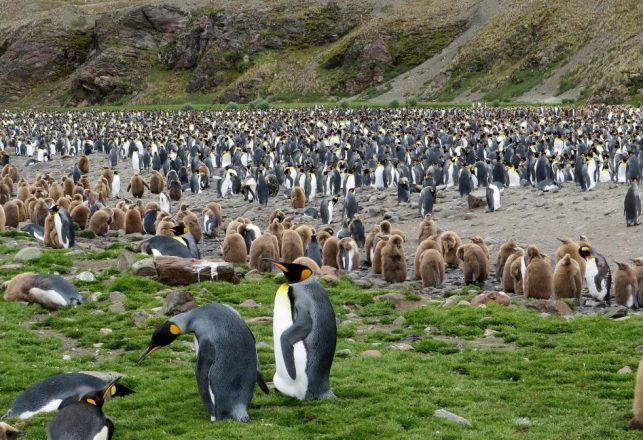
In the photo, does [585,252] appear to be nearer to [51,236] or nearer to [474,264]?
[474,264]

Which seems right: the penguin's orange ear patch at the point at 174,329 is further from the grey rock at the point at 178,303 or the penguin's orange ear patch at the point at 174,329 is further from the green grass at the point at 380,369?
the grey rock at the point at 178,303

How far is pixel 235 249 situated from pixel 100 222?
4.87 m

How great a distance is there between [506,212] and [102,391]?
1515cm

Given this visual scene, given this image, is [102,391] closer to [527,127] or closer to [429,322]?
[429,322]

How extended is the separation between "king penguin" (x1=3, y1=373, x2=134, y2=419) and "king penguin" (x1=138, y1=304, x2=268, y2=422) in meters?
0.65

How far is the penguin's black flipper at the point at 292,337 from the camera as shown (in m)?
6.80

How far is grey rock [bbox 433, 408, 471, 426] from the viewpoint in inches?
255

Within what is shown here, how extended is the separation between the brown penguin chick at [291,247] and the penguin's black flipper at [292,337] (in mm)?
7495

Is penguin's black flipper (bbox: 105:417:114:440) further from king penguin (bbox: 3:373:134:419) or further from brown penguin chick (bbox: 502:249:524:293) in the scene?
brown penguin chick (bbox: 502:249:524:293)

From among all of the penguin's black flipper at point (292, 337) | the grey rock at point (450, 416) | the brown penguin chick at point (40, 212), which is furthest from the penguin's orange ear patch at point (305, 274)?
the brown penguin chick at point (40, 212)

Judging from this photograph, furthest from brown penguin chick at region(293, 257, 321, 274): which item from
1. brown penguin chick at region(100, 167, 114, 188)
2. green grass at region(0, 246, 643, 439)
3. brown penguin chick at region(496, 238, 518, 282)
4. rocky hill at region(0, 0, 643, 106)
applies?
rocky hill at region(0, 0, 643, 106)

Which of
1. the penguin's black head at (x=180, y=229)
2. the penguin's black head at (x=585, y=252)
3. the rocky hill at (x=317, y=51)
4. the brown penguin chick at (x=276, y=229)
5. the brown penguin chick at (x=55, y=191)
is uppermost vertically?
the rocky hill at (x=317, y=51)

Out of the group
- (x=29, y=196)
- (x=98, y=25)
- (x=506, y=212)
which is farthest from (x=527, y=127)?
(x=98, y=25)

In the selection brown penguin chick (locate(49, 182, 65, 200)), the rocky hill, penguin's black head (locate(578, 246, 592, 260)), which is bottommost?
penguin's black head (locate(578, 246, 592, 260))
